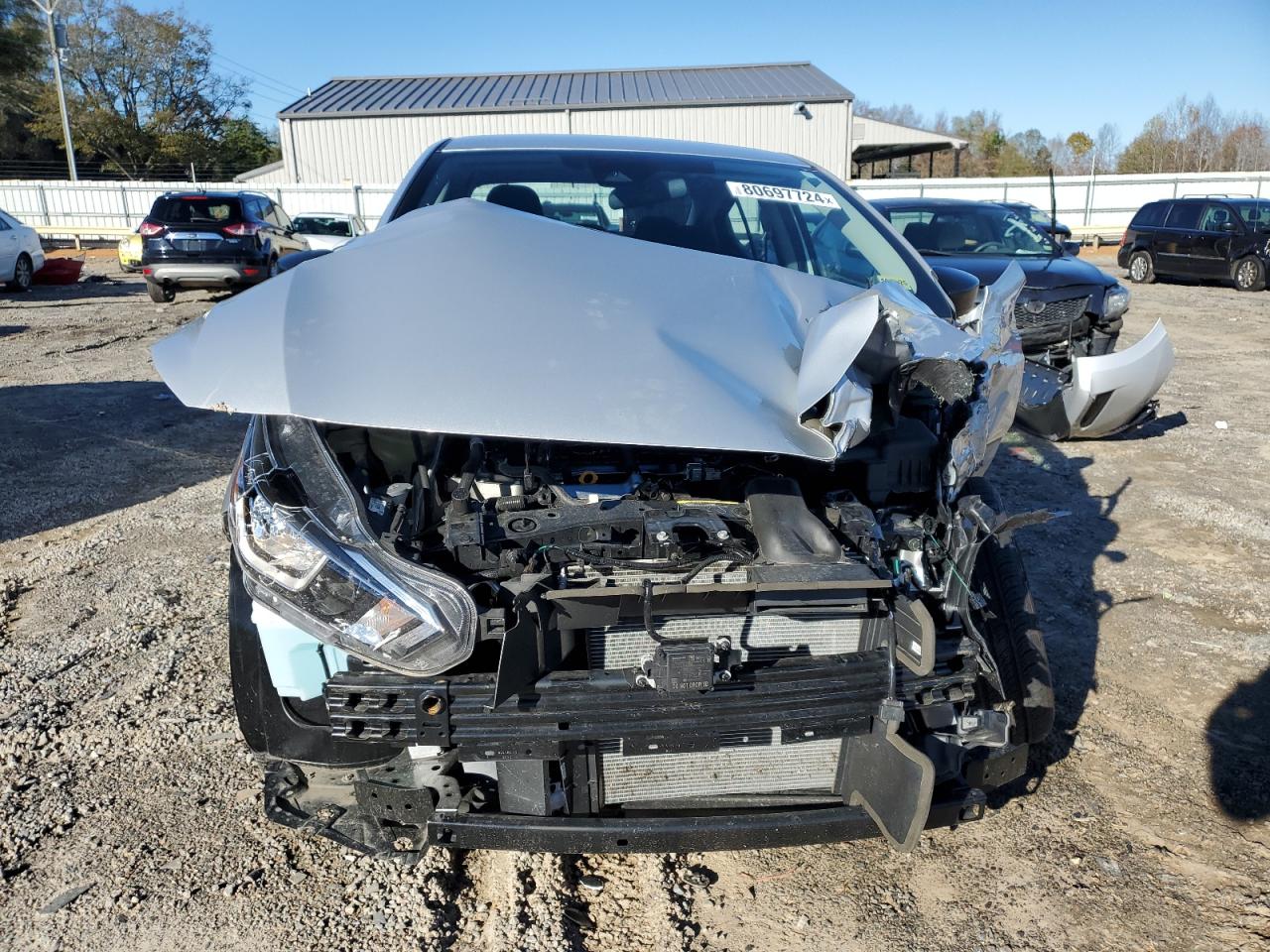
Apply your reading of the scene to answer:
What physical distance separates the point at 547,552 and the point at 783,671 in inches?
23.2

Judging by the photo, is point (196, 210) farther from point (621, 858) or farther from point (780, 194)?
point (621, 858)

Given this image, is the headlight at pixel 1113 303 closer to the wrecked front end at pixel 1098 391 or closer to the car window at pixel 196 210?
the wrecked front end at pixel 1098 391

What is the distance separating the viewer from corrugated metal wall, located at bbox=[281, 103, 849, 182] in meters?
28.6

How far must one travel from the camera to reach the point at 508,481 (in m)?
2.32

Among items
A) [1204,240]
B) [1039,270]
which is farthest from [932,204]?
[1204,240]

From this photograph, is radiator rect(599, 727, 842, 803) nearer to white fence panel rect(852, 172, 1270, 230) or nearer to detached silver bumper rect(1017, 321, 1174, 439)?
detached silver bumper rect(1017, 321, 1174, 439)

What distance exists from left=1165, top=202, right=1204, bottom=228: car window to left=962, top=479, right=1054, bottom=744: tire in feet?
55.5

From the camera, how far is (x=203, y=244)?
12.7 m

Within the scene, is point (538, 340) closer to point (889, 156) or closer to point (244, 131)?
point (889, 156)

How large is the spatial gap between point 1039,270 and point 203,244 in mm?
10909

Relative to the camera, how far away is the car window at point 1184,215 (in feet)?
53.5

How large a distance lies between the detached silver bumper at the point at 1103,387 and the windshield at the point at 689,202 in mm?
2375

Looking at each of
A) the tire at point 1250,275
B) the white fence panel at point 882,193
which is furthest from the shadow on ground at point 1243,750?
the white fence panel at point 882,193

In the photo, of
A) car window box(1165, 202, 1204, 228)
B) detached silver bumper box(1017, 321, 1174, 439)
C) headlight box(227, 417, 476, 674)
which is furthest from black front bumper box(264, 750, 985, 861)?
car window box(1165, 202, 1204, 228)
